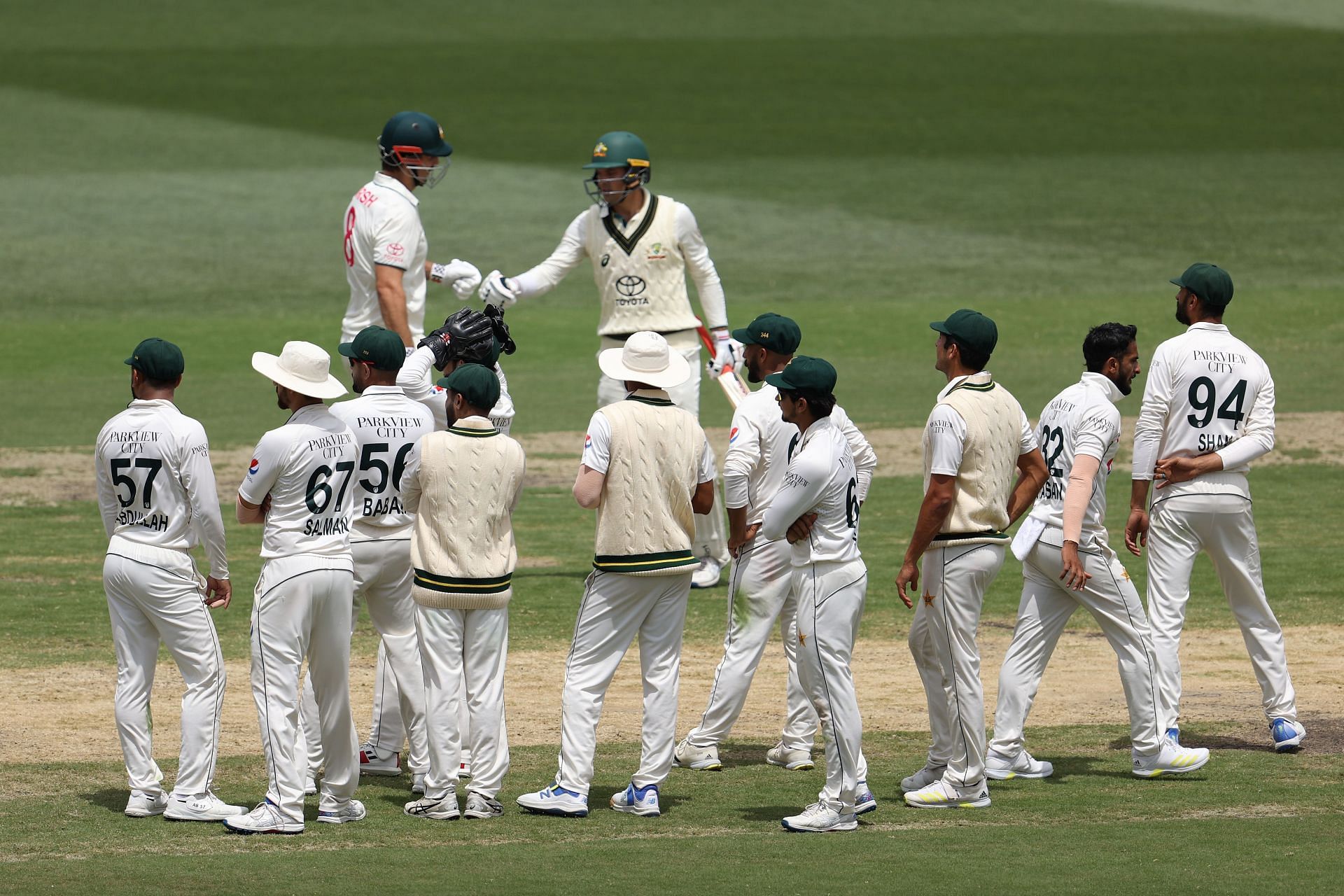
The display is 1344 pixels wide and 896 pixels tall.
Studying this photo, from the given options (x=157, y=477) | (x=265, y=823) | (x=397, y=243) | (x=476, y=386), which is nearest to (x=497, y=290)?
(x=397, y=243)

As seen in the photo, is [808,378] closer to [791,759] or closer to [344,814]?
[791,759]

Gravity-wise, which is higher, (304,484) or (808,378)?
(808,378)

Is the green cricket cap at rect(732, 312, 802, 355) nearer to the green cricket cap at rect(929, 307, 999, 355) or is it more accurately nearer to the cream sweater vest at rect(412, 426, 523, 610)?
the green cricket cap at rect(929, 307, 999, 355)

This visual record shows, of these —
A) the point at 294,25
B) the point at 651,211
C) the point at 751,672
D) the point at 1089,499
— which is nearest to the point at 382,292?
the point at 651,211

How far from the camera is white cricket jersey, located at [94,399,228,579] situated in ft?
26.2

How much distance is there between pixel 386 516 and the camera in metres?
8.70

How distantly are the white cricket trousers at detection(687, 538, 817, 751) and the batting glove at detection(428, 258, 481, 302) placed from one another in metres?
3.44

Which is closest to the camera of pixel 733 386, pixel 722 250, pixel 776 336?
pixel 776 336

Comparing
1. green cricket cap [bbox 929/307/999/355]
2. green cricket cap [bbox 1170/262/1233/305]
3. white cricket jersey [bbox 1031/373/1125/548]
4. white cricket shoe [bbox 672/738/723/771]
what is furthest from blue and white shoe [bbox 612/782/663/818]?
green cricket cap [bbox 1170/262/1233/305]

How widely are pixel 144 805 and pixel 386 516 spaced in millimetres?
1642

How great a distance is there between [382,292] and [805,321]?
17.3 metres

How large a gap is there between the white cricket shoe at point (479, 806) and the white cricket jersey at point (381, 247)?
4.36 m

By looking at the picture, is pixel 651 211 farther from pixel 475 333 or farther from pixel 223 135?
pixel 223 135

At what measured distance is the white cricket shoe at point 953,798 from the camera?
827 centimetres
